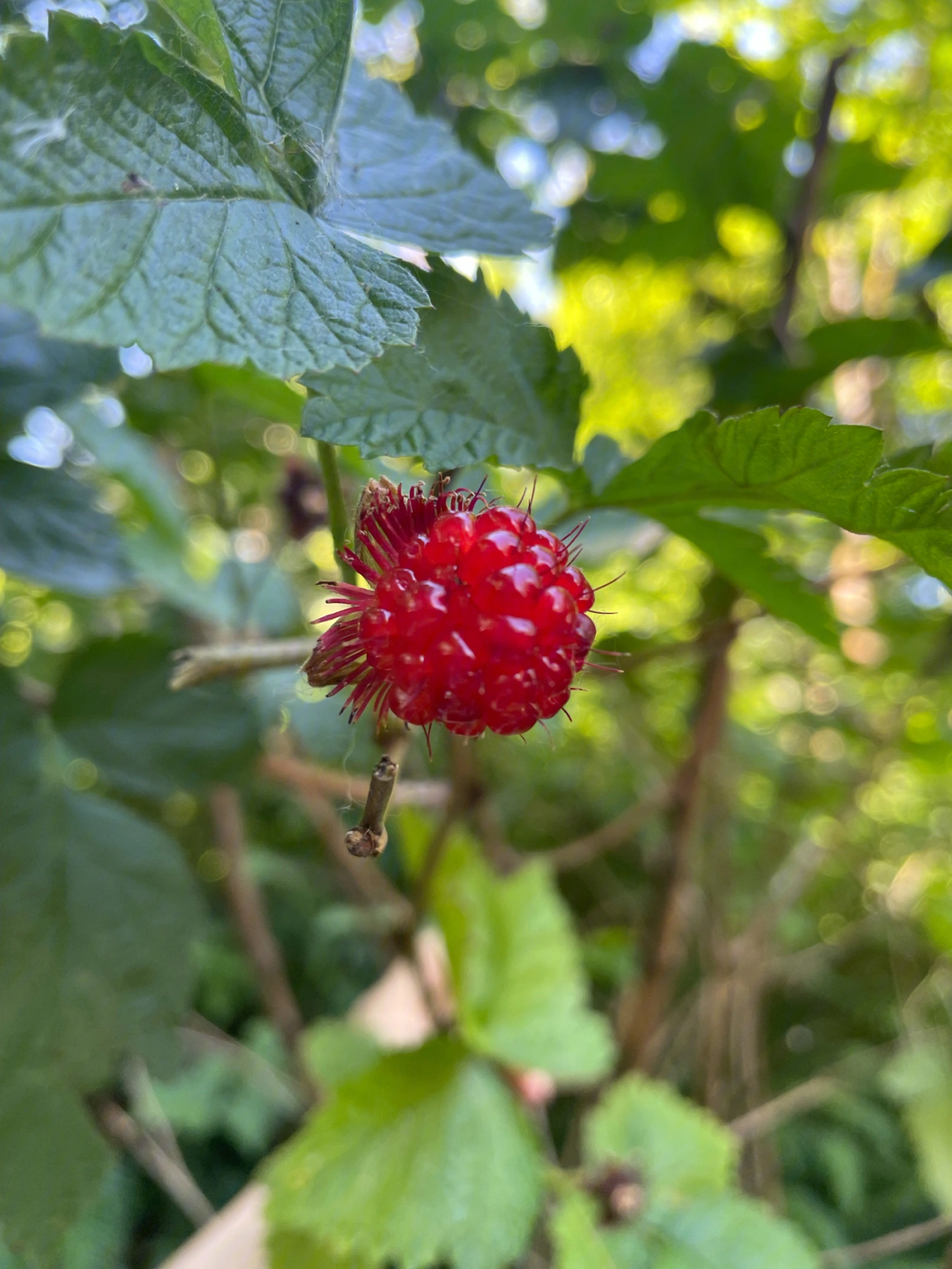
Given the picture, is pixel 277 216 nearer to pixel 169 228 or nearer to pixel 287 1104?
pixel 169 228

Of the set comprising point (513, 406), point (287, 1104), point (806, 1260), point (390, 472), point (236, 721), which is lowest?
point (287, 1104)

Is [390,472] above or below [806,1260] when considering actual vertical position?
above

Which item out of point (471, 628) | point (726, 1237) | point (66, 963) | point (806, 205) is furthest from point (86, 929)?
point (806, 205)

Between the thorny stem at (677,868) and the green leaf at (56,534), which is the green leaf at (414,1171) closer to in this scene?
the thorny stem at (677,868)

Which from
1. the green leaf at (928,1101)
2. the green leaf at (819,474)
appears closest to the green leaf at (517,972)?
the green leaf at (928,1101)

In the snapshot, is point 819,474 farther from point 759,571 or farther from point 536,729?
point 536,729

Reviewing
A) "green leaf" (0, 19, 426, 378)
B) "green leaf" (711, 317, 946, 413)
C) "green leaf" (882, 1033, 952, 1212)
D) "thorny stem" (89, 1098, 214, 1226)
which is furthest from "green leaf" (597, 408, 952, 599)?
"green leaf" (882, 1033, 952, 1212)

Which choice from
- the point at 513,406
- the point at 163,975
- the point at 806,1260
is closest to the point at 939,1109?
the point at 806,1260
